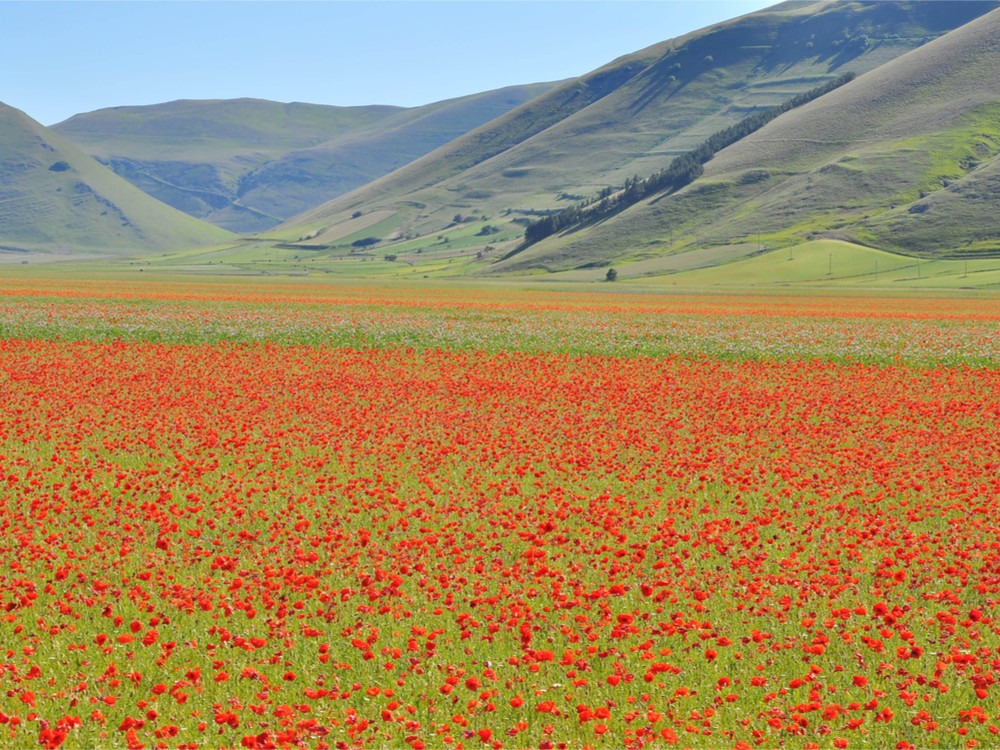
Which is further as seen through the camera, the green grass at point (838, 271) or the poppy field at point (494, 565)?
the green grass at point (838, 271)

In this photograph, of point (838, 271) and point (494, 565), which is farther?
point (838, 271)

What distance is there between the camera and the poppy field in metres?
6.91

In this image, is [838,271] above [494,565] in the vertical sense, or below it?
above

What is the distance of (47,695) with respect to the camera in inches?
278

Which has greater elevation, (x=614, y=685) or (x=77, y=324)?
(x=77, y=324)

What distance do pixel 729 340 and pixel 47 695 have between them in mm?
30273

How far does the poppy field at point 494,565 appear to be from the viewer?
691 cm

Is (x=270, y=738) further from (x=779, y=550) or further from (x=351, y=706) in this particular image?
(x=779, y=550)

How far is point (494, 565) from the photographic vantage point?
10.2 metres

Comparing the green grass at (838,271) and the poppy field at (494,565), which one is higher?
the green grass at (838,271)

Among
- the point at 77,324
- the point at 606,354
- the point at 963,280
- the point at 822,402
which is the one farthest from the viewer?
the point at 963,280

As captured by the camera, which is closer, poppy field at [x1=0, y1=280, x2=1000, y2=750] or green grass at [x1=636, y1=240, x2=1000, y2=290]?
poppy field at [x1=0, y1=280, x2=1000, y2=750]

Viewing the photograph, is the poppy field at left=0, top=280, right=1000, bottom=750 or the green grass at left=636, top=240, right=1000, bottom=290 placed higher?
the green grass at left=636, top=240, right=1000, bottom=290

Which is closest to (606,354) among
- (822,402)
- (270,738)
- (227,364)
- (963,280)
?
(822,402)
